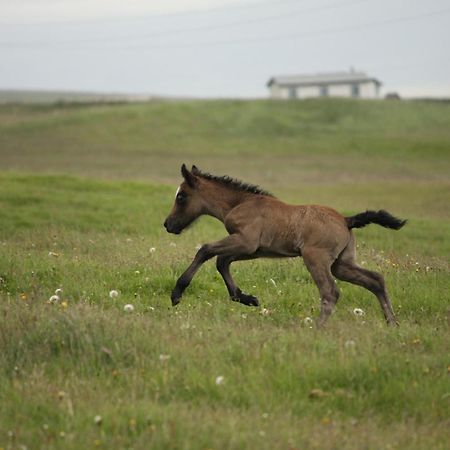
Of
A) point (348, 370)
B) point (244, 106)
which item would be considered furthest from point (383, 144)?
point (348, 370)

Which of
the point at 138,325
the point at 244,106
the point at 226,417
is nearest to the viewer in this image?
the point at 226,417

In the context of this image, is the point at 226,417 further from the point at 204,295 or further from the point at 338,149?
the point at 338,149

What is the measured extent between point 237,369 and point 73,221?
14193 millimetres

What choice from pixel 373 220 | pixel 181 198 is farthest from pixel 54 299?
pixel 373 220

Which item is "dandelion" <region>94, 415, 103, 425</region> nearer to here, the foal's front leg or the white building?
the foal's front leg

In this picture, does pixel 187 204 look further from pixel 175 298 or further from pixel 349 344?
pixel 349 344

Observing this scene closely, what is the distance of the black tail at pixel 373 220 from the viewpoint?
10695mm

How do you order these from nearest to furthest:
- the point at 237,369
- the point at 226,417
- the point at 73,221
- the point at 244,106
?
the point at 226,417, the point at 237,369, the point at 73,221, the point at 244,106

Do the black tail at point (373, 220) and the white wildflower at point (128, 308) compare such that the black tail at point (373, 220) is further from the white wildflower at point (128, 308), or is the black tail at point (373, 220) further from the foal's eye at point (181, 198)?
the white wildflower at point (128, 308)

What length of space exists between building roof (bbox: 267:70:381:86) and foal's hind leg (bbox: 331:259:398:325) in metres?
120

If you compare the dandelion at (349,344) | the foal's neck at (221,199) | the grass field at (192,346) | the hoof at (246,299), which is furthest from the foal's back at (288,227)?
the dandelion at (349,344)

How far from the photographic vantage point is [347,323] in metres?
9.66

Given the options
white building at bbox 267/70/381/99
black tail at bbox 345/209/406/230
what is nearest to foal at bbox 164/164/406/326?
black tail at bbox 345/209/406/230

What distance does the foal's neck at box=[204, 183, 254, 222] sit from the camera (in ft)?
37.2
